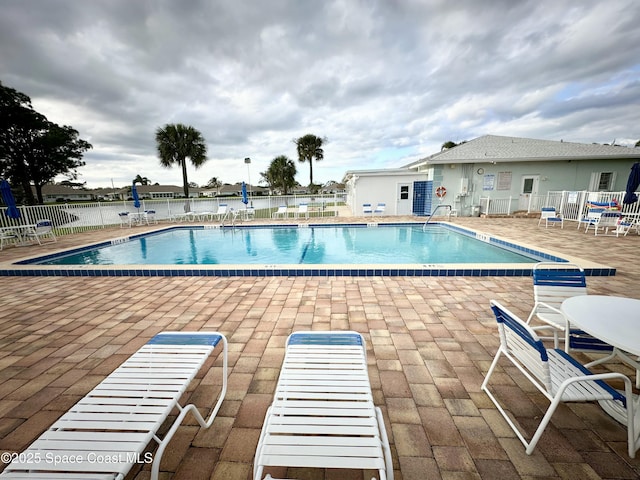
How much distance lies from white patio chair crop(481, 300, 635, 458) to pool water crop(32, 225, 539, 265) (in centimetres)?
496

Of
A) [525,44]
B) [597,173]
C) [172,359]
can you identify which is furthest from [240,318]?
[597,173]

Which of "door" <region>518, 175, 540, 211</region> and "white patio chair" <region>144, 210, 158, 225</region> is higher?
"door" <region>518, 175, 540, 211</region>

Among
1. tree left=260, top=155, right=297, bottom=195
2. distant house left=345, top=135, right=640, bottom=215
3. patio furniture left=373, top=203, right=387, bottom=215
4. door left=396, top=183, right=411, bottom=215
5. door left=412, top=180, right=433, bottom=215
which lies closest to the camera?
distant house left=345, top=135, right=640, bottom=215

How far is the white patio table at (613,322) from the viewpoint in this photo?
1.49 m

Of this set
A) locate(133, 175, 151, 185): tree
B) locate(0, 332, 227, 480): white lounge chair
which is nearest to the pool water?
locate(0, 332, 227, 480): white lounge chair

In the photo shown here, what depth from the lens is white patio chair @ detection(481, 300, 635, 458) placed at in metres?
1.35

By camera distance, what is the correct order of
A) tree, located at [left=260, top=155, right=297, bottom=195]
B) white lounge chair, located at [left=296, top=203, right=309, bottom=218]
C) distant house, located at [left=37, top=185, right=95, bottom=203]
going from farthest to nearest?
distant house, located at [left=37, top=185, right=95, bottom=203], tree, located at [left=260, top=155, right=297, bottom=195], white lounge chair, located at [left=296, top=203, right=309, bottom=218]

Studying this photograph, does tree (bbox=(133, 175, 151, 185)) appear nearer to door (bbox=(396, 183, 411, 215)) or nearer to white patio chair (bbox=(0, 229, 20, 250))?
white patio chair (bbox=(0, 229, 20, 250))

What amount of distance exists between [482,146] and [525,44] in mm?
5769

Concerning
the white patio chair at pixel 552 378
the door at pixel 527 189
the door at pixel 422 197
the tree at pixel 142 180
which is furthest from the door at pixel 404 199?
the tree at pixel 142 180

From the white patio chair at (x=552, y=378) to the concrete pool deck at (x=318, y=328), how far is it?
178mm

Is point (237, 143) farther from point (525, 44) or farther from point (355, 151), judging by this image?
point (525, 44)

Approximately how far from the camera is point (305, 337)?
201cm

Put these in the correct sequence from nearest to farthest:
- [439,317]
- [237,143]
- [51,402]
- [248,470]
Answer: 1. [248,470]
2. [51,402]
3. [439,317]
4. [237,143]
